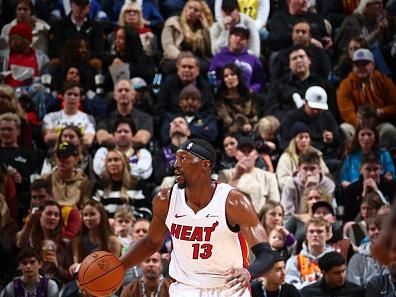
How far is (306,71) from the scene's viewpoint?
13836mm

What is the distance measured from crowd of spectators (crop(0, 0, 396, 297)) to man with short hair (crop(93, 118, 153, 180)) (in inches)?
0.8

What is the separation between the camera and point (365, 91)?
13.9m

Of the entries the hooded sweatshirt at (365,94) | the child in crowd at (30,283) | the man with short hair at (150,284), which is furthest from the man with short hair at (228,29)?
the child in crowd at (30,283)

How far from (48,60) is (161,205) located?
7.50 meters

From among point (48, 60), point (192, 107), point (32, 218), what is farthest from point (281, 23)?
point (32, 218)

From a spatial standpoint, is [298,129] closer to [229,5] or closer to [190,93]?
[190,93]

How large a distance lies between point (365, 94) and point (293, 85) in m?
1.01

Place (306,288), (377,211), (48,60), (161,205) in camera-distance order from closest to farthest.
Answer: (161,205) < (306,288) < (377,211) < (48,60)

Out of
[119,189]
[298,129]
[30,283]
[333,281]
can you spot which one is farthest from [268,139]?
[30,283]

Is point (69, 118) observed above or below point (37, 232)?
above

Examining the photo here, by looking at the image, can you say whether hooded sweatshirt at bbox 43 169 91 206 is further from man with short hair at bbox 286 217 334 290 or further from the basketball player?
the basketball player

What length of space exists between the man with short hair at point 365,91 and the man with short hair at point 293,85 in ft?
0.97

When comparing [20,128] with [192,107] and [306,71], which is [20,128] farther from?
[306,71]

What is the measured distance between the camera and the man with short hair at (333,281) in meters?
9.88
